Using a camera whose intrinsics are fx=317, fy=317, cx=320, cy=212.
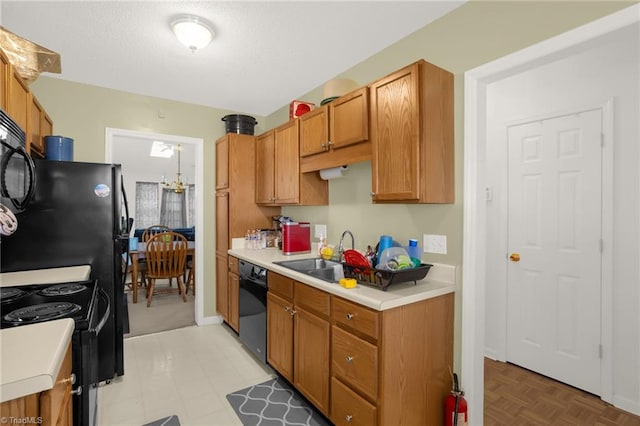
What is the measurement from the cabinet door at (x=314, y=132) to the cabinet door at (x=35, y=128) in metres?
1.85

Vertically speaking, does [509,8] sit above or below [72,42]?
below

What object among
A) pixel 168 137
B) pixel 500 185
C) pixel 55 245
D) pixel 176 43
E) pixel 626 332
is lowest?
pixel 626 332

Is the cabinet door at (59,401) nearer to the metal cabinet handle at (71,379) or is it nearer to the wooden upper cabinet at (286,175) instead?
the metal cabinet handle at (71,379)

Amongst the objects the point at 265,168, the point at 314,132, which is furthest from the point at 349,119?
the point at 265,168

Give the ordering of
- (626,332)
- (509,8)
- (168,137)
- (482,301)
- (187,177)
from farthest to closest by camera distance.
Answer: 1. (187,177)
2. (168,137)
3. (626,332)
4. (482,301)
5. (509,8)

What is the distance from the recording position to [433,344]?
1743 millimetres

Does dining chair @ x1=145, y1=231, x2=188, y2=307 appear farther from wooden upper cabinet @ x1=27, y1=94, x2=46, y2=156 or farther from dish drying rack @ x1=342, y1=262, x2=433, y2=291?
dish drying rack @ x1=342, y1=262, x2=433, y2=291

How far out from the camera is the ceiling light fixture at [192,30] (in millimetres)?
1995

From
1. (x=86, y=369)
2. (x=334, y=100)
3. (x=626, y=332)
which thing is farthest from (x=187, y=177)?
(x=626, y=332)

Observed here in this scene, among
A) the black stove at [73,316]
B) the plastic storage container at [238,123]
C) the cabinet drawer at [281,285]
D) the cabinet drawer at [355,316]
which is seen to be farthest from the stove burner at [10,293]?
the plastic storage container at [238,123]

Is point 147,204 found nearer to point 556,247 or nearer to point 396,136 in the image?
point 396,136

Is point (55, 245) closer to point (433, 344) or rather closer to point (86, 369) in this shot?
point (86, 369)

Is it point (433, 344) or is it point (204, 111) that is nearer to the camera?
point (433, 344)

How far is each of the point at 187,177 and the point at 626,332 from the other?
9.14 meters
